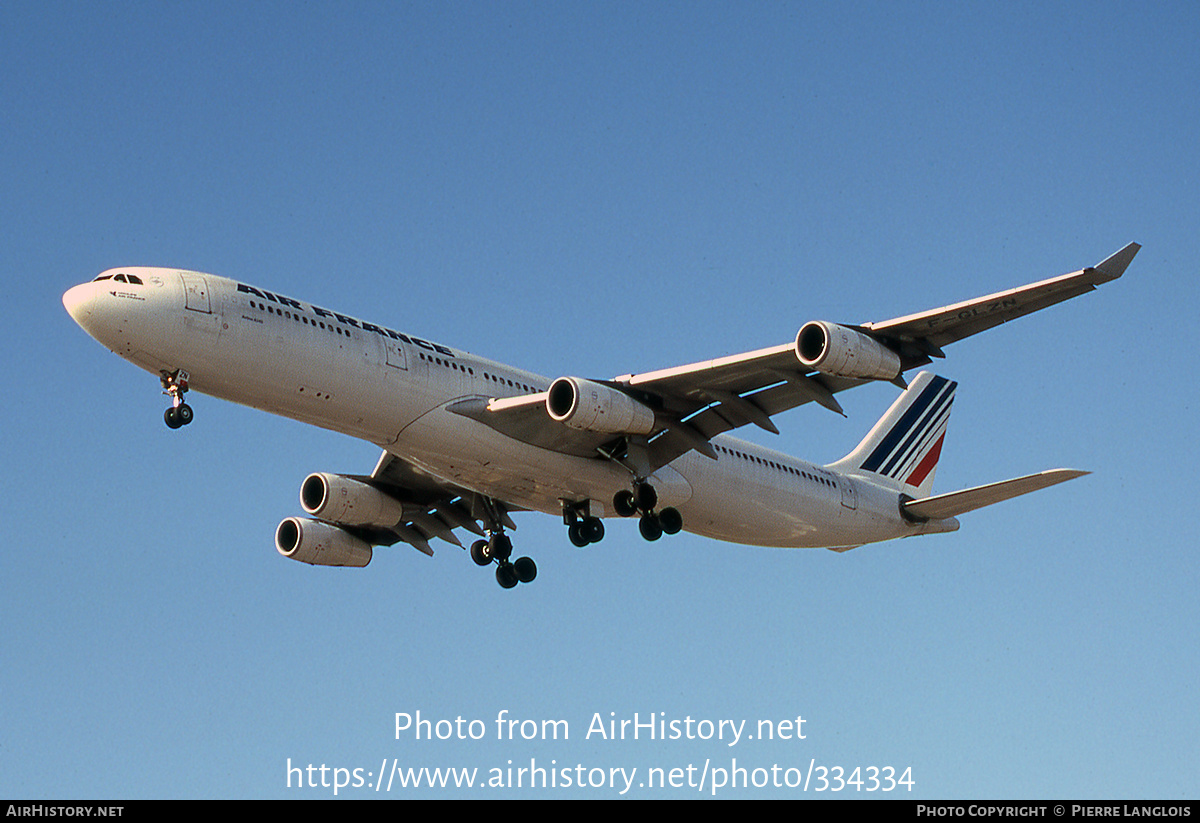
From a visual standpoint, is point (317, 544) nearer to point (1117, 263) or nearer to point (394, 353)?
point (394, 353)

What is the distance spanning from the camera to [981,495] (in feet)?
116

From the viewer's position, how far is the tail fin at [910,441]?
41.2m

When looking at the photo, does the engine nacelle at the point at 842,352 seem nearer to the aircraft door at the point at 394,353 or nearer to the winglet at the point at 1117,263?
the winglet at the point at 1117,263

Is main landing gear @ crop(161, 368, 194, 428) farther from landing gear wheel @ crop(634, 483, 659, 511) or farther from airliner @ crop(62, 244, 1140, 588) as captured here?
landing gear wheel @ crop(634, 483, 659, 511)

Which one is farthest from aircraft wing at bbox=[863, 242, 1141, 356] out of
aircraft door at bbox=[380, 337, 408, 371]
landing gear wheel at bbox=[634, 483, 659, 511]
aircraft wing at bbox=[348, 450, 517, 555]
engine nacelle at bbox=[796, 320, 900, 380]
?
aircraft wing at bbox=[348, 450, 517, 555]

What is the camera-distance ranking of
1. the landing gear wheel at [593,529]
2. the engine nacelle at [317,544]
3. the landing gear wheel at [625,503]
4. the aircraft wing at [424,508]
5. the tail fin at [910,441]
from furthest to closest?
the tail fin at [910,441], the engine nacelle at [317,544], the aircraft wing at [424,508], the landing gear wheel at [593,529], the landing gear wheel at [625,503]

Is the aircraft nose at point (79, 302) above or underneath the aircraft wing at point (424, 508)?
underneath

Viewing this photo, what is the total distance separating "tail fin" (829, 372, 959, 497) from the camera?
135 feet

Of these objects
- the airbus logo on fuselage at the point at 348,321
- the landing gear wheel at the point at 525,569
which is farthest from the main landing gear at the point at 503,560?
the airbus logo on fuselage at the point at 348,321

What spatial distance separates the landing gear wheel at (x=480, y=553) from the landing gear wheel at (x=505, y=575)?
1.19 ft

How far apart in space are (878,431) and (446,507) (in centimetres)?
1459

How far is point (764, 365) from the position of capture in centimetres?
2872

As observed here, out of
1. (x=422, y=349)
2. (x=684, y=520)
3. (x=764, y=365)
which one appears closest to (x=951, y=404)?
(x=684, y=520)

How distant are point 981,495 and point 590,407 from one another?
12.4m
